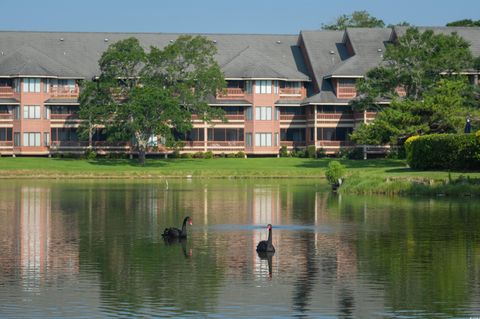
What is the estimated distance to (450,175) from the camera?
68750mm

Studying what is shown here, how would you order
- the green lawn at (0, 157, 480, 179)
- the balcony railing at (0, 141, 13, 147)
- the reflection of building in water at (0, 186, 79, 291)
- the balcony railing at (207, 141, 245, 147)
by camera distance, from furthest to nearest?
the balcony railing at (207, 141, 245, 147)
the balcony railing at (0, 141, 13, 147)
the green lawn at (0, 157, 480, 179)
the reflection of building in water at (0, 186, 79, 291)

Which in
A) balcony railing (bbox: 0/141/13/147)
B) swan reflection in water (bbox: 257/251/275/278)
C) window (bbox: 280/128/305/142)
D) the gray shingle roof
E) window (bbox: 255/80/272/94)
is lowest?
swan reflection in water (bbox: 257/251/275/278)

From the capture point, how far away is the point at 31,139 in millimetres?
115875

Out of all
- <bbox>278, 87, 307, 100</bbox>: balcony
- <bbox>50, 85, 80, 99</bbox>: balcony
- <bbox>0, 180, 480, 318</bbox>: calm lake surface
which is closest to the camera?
<bbox>0, 180, 480, 318</bbox>: calm lake surface

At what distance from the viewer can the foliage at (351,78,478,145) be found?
91000 millimetres

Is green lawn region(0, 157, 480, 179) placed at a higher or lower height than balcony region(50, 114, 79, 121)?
lower

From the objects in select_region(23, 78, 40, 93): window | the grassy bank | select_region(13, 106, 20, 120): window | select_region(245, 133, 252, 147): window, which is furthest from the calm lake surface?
select_region(245, 133, 252, 147): window

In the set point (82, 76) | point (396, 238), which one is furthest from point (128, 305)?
point (82, 76)

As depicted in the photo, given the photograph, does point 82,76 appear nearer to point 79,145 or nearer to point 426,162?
point 79,145

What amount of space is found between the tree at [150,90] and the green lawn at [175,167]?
3.36m

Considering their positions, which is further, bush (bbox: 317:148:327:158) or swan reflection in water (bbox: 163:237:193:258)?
bush (bbox: 317:148:327:158)

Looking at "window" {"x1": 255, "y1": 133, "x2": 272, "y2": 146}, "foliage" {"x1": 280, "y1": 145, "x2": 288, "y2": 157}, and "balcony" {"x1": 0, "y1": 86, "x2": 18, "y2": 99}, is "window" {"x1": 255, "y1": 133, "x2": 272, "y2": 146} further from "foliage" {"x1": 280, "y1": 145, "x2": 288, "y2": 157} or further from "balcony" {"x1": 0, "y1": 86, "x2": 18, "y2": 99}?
"balcony" {"x1": 0, "y1": 86, "x2": 18, "y2": 99}

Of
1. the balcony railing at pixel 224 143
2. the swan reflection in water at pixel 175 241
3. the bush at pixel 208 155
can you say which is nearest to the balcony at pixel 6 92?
the bush at pixel 208 155

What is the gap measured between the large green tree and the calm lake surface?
29473 mm
